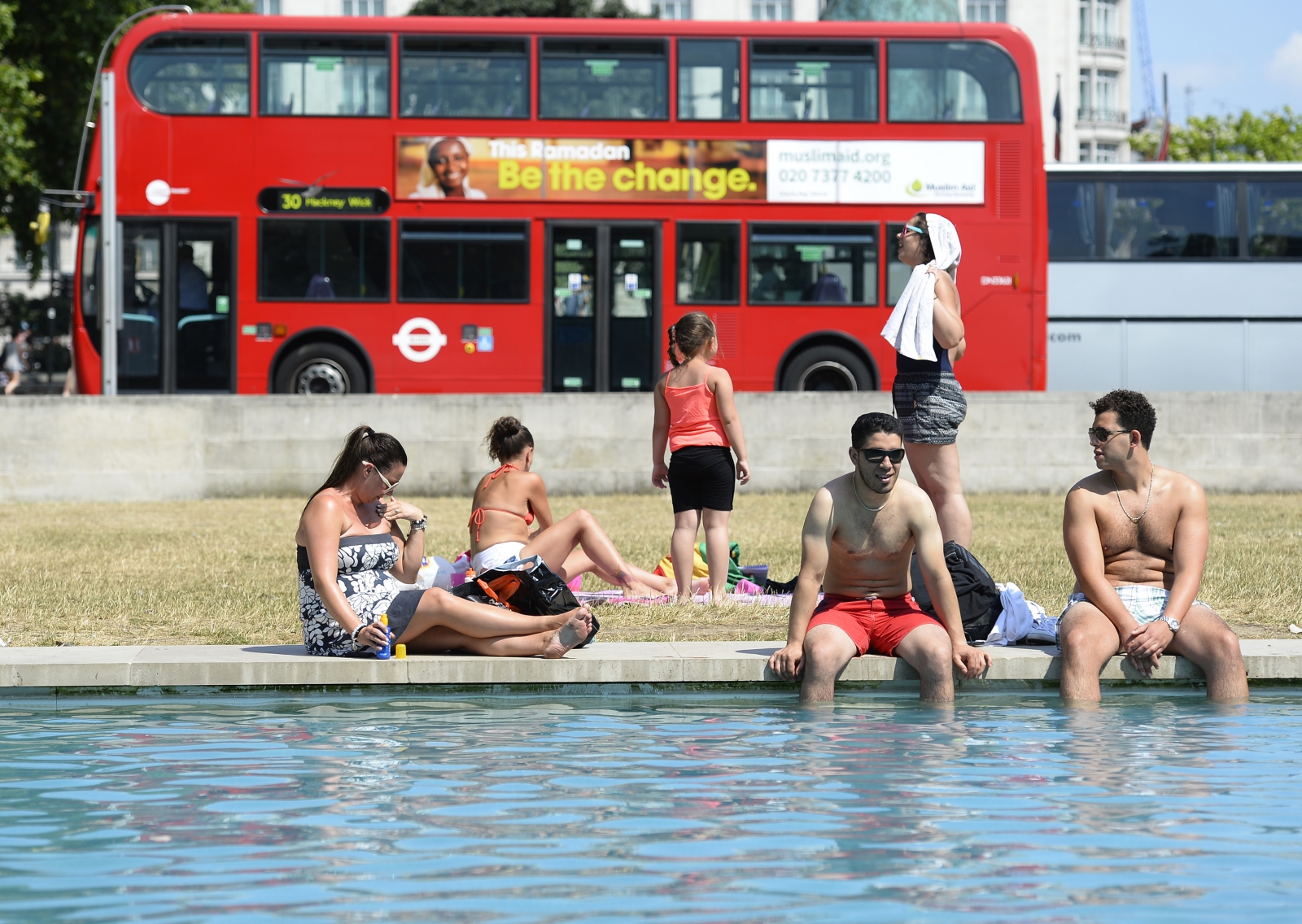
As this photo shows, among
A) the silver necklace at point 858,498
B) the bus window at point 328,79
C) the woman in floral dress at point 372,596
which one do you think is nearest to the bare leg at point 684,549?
the woman in floral dress at point 372,596

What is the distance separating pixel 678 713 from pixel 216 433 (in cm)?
1123

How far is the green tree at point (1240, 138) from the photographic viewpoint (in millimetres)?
58688

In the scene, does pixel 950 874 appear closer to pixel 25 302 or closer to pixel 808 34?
pixel 808 34

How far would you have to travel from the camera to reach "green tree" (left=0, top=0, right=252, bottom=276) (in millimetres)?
31672

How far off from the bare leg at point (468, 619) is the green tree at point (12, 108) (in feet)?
82.3

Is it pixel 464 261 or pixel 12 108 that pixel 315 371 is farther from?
pixel 12 108

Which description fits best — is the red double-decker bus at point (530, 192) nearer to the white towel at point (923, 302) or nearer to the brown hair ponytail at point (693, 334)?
the brown hair ponytail at point (693, 334)

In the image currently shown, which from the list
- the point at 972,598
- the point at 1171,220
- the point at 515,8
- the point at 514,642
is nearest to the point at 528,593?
the point at 514,642

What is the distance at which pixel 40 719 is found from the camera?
6094mm

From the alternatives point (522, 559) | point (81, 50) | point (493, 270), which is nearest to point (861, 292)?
point (493, 270)

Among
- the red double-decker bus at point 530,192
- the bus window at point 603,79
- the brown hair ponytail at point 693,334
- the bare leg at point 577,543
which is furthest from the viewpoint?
the bus window at point 603,79

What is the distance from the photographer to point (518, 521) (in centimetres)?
857

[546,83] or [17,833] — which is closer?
[17,833]

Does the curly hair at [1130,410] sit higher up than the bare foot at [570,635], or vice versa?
the curly hair at [1130,410]
